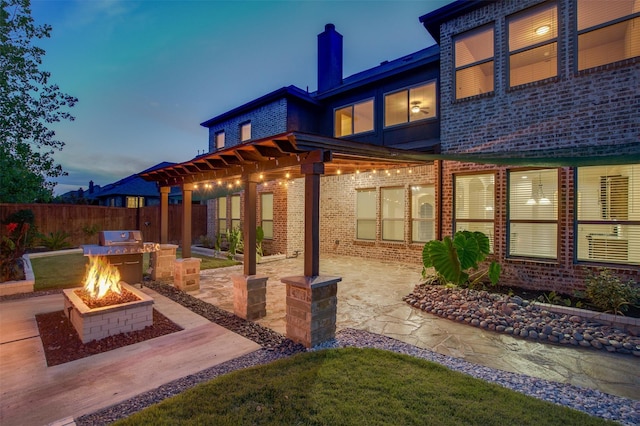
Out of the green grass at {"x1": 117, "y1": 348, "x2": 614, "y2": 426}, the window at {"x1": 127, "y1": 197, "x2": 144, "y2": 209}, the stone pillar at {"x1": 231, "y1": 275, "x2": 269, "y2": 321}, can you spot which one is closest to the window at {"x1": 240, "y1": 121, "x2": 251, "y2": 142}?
the stone pillar at {"x1": 231, "y1": 275, "x2": 269, "y2": 321}

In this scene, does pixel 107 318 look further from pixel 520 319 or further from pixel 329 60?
pixel 329 60

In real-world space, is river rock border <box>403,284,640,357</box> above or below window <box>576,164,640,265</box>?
below

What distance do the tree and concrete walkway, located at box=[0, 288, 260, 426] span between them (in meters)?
5.26

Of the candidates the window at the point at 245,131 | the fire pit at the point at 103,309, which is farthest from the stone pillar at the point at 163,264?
the window at the point at 245,131

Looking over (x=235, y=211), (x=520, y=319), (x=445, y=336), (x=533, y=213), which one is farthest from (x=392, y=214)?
(x=235, y=211)

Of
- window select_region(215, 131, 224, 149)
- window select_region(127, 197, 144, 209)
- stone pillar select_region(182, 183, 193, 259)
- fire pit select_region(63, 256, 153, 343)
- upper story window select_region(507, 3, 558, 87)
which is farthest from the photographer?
window select_region(127, 197, 144, 209)

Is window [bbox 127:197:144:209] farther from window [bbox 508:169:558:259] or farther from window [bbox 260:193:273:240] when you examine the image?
window [bbox 508:169:558:259]

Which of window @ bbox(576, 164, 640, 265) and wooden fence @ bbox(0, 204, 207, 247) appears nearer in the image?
window @ bbox(576, 164, 640, 265)

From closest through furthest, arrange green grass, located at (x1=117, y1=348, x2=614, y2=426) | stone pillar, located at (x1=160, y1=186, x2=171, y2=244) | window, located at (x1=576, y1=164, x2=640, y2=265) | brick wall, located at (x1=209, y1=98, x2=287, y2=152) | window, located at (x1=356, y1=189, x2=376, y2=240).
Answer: green grass, located at (x1=117, y1=348, x2=614, y2=426)
window, located at (x1=576, y1=164, x2=640, y2=265)
stone pillar, located at (x1=160, y1=186, x2=171, y2=244)
window, located at (x1=356, y1=189, x2=376, y2=240)
brick wall, located at (x1=209, y1=98, x2=287, y2=152)

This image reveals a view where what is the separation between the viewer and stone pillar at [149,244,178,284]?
7.54 metres

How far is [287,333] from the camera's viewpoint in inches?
169

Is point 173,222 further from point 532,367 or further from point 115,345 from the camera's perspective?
point 532,367

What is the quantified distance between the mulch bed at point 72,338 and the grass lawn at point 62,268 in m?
2.36

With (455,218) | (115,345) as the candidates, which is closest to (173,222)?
(115,345)
